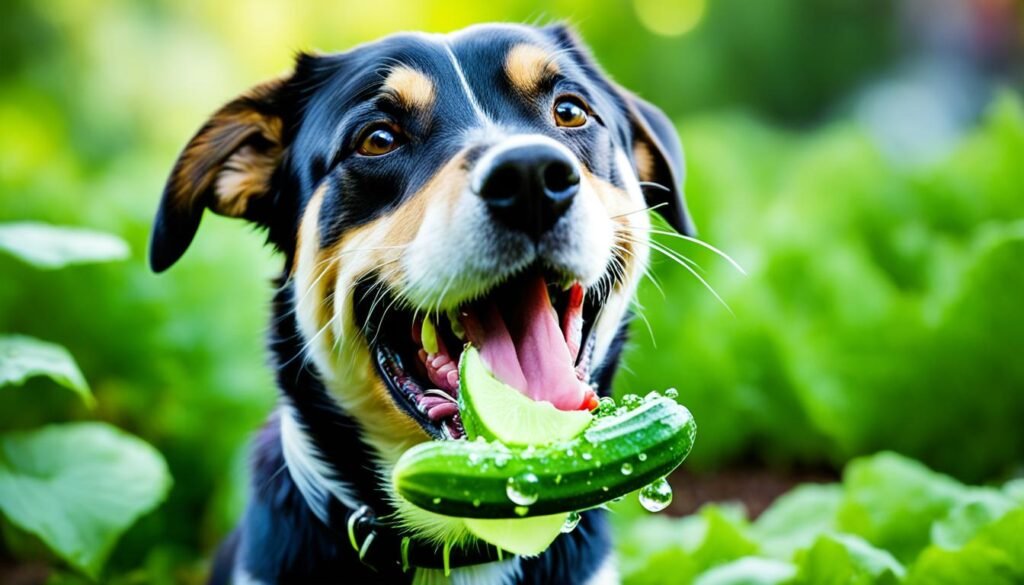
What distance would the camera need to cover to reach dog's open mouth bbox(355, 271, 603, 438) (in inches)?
100

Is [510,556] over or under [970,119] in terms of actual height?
over

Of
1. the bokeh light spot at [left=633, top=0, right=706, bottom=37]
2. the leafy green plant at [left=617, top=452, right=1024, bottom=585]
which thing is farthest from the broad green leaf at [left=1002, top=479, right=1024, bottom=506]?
the bokeh light spot at [left=633, top=0, right=706, bottom=37]

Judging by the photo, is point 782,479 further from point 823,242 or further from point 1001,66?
point 1001,66

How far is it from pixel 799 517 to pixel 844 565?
1.14m

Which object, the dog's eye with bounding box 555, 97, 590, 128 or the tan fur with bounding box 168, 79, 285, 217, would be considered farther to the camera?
the tan fur with bounding box 168, 79, 285, 217

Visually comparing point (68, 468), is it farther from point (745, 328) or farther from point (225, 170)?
point (745, 328)

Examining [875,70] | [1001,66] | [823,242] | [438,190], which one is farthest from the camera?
[875,70]

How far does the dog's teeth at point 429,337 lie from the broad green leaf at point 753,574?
1.11 meters

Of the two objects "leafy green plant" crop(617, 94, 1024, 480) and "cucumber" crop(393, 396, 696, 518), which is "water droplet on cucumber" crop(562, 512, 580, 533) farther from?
"leafy green plant" crop(617, 94, 1024, 480)

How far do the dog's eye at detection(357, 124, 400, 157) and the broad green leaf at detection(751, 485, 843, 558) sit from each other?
79.2 inches

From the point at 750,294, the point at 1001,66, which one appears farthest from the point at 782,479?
the point at 1001,66

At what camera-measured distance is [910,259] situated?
5.69 metres

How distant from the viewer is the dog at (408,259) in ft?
8.38

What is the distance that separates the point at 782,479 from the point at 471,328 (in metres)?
3.14
